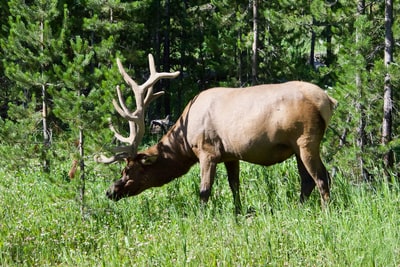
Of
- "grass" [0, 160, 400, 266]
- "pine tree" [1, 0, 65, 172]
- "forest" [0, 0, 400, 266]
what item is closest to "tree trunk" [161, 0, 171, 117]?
"forest" [0, 0, 400, 266]

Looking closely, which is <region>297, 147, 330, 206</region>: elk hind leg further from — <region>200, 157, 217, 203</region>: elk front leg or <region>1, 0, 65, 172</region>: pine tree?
<region>1, 0, 65, 172</region>: pine tree

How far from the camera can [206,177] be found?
8055 millimetres

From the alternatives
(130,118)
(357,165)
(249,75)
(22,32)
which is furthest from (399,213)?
(249,75)

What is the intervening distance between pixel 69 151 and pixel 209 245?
263 centimetres

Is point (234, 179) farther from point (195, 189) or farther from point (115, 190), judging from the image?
point (115, 190)

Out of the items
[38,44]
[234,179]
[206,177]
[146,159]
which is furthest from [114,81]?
[38,44]

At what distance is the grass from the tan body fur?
304 millimetres

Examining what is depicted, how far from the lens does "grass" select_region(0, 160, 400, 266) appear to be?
5.75 meters

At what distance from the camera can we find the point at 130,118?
8203 mm

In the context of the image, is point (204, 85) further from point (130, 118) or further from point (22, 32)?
point (130, 118)

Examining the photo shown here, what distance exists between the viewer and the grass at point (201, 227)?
5750 mm

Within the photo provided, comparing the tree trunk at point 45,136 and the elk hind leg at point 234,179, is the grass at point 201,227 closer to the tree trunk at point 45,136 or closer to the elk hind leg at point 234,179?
the elk hind leg at point 234,179

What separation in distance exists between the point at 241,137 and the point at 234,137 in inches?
4.0

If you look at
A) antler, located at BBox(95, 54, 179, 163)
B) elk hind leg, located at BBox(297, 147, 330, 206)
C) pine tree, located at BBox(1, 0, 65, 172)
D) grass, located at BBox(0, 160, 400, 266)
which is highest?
pine tree, located at BBox(1, 0, 65, 172)
